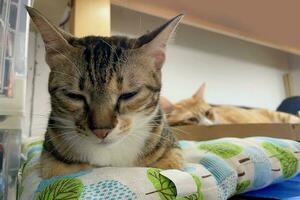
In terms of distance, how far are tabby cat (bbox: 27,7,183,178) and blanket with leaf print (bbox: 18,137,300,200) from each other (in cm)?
5

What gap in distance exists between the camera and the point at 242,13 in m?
1.49

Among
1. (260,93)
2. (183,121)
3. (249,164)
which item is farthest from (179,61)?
(249,164)

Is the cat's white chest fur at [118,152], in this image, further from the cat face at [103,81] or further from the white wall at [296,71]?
the white wall at [296,71]

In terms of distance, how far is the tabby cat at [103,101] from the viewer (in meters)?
0.54

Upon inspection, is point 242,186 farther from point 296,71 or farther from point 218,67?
point 296,71

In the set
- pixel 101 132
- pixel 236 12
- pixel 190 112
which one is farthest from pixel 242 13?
pixel 101 132

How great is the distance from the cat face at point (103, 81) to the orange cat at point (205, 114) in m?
0.89

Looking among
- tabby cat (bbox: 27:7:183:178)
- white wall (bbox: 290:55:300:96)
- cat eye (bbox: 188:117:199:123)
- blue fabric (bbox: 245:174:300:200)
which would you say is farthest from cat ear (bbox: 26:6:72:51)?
white wall (bbox: 290:55:300:96)

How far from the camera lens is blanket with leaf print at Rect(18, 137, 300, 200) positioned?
18.6 inches

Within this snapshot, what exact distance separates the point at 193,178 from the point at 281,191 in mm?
326

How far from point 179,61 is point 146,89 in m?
1.62

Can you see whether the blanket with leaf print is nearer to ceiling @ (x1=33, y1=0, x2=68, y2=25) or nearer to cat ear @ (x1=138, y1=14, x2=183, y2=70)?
cat ear @ (x1=138, y1=14, x2=183, y2=70)

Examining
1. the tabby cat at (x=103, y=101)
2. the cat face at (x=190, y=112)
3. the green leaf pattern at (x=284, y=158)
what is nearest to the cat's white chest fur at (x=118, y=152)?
the tabby cat at (x=103, y=101)

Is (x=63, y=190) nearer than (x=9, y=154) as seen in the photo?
Yes
